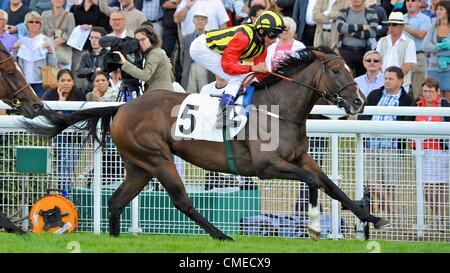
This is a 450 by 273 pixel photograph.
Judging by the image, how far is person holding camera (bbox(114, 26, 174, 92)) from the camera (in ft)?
34.8

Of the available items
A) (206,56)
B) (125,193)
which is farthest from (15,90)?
(206,56)

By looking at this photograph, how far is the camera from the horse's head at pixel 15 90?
30.4 feet

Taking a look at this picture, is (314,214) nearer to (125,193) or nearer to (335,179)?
(335,179)

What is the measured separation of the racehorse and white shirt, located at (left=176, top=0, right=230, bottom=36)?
420 centimetres

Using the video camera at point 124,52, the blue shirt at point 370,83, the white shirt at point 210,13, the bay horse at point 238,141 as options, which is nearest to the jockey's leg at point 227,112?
the bay horse at point 238,141

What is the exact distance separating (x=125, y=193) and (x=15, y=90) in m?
1.17

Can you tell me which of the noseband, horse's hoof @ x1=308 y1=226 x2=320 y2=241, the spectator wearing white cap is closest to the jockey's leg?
the noseband

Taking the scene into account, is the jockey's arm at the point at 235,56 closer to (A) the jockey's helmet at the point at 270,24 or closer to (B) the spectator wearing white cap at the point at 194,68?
(A) the jockey's helmet at the point at 270,24

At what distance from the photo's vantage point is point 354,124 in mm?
9266

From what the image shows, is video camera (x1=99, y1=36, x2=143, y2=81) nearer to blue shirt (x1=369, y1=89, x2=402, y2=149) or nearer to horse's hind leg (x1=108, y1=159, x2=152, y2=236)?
horse's hind leg (x1=108, y1=159, x2=152, y2=236)
